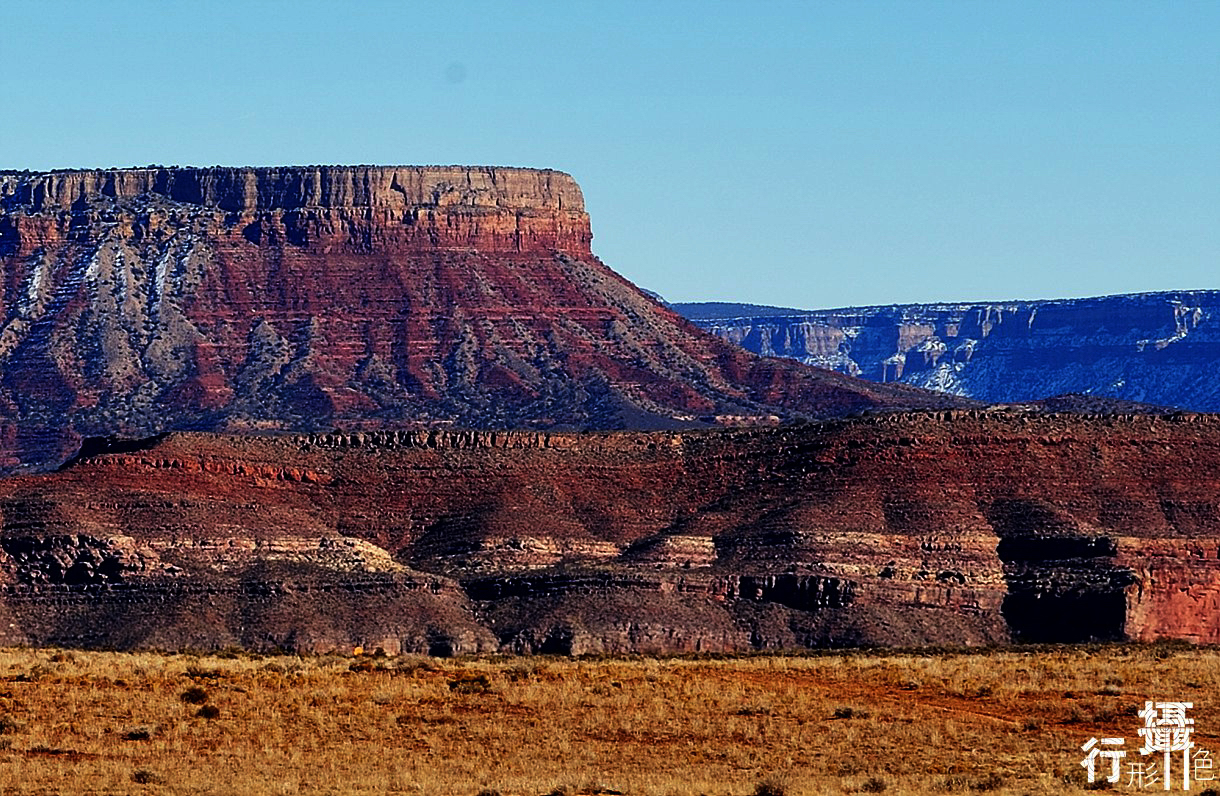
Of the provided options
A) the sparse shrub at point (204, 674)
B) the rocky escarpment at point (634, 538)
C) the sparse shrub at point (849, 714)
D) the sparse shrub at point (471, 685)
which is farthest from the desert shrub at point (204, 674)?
the rocky escarpment at point (634, 538)

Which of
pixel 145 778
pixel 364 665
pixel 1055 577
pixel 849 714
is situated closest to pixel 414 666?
pixel 364 665

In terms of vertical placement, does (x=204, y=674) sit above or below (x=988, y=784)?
above

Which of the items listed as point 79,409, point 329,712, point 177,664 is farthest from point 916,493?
point 79,409

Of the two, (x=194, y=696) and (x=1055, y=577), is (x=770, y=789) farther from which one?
(x=1055, y=577)

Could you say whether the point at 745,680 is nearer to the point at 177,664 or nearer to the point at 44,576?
the point at 177,664

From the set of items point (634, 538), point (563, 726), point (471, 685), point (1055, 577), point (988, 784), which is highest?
point (634, 538)

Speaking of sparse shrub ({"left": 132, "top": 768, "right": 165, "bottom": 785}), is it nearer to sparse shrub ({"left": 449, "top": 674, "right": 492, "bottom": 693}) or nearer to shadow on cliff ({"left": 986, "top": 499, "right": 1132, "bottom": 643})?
sparse shrub ({"left": 449, "top": 674, "right": 492, "bottom": 693})

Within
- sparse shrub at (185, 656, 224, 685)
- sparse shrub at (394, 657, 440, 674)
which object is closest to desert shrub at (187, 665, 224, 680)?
sparse shrub at (185, 656, 224, 685)

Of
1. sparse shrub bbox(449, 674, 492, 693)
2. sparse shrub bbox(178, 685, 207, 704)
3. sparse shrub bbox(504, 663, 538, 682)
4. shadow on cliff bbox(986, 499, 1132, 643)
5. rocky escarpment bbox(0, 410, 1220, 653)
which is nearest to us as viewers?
sparse shrub bbox(178, 685, 207, 704)
